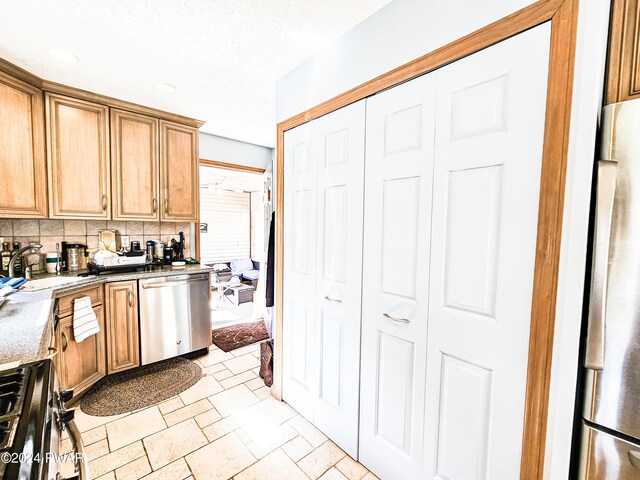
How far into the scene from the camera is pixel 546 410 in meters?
0.97

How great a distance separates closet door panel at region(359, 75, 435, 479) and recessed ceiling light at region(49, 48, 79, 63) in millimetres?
2059

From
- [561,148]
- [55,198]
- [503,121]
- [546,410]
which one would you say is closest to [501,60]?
[503,121]

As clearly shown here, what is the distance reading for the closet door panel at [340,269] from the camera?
5.23 feet

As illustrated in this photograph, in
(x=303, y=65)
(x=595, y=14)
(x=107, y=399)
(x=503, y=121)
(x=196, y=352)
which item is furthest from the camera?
(x=196, y=352)

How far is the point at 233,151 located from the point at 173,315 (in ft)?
7.11

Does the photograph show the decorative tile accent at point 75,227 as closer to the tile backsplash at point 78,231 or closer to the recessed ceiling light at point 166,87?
the tile backsplash at point 78,231

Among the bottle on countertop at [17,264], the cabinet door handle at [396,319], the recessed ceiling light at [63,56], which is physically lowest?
the cabinet door handle at [396,319]

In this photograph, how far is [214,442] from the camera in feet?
5.86

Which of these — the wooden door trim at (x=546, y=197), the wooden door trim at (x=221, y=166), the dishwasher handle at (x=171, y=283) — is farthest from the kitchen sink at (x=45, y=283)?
the wooden door trim at (x=546, y=197)

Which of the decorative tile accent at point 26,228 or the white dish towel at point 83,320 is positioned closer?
the white dish towel at point 83,320

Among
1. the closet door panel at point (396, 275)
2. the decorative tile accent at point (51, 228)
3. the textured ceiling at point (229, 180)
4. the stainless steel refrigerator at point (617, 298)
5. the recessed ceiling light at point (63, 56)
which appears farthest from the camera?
the textured ceiling at point (229, 180)

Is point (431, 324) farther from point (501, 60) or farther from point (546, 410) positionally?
point (501, 60)

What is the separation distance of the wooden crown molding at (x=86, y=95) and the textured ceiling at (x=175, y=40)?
6 cm

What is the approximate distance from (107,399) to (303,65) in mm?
2934
